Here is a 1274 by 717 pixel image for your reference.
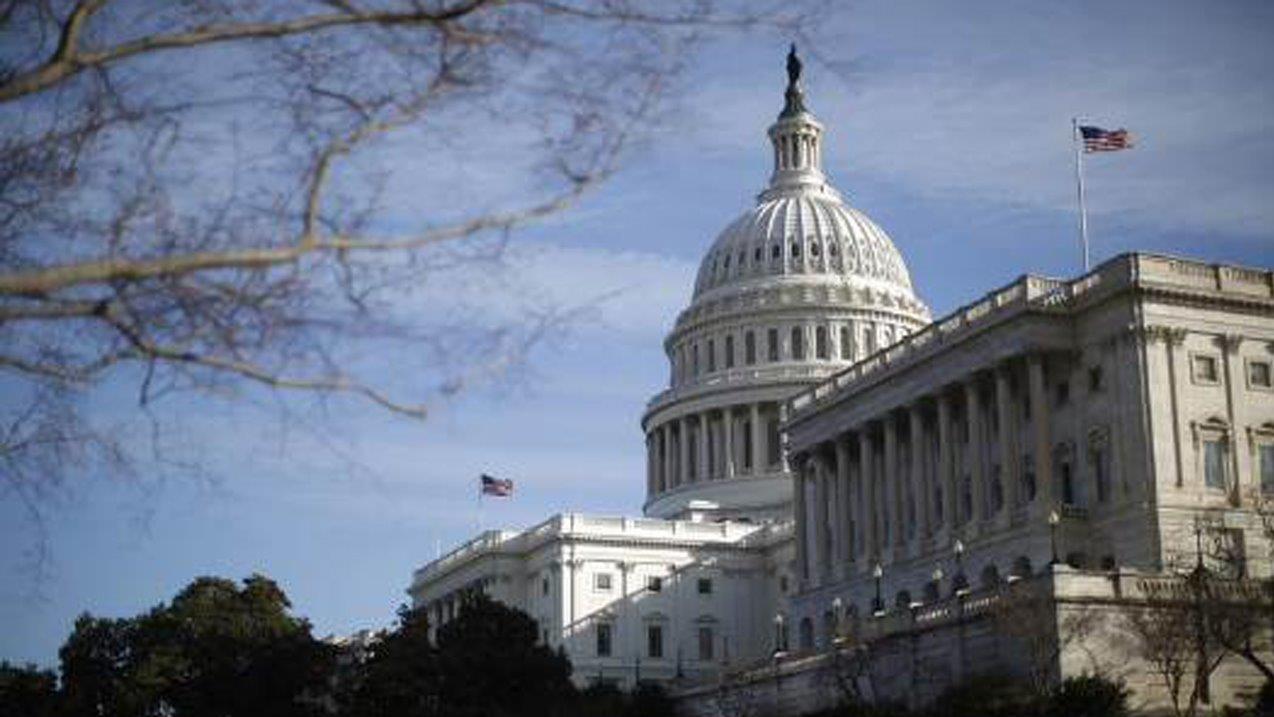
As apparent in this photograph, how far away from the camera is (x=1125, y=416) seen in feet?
265

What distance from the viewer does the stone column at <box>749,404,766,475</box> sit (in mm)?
149125

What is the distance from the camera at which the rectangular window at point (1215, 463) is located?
80688 millimetres

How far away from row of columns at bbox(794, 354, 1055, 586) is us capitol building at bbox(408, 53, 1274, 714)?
0.48 ft

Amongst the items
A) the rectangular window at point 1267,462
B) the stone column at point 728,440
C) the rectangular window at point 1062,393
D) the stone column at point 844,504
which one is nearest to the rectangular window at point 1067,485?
the rectangular window at point 1062,393

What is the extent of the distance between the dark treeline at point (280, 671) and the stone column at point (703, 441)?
46.6m

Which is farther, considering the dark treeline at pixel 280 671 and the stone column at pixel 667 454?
the stone column at pixel 667 454

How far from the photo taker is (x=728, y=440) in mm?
151500

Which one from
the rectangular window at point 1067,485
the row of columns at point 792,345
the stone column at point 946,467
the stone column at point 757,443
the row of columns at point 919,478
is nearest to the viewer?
the rectangular window at point 1067,485

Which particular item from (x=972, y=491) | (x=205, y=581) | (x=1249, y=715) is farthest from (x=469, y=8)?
(x=205, y=581)

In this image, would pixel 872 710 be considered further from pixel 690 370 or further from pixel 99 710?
pixel 690 370

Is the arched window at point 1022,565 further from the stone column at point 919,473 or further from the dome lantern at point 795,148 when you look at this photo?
the dome lantern at point 795,148

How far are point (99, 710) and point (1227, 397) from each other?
218 feet

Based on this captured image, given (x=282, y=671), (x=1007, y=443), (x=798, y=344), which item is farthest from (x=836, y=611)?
(x=798, y=344)

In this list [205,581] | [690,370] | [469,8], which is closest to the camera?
[469,8]
